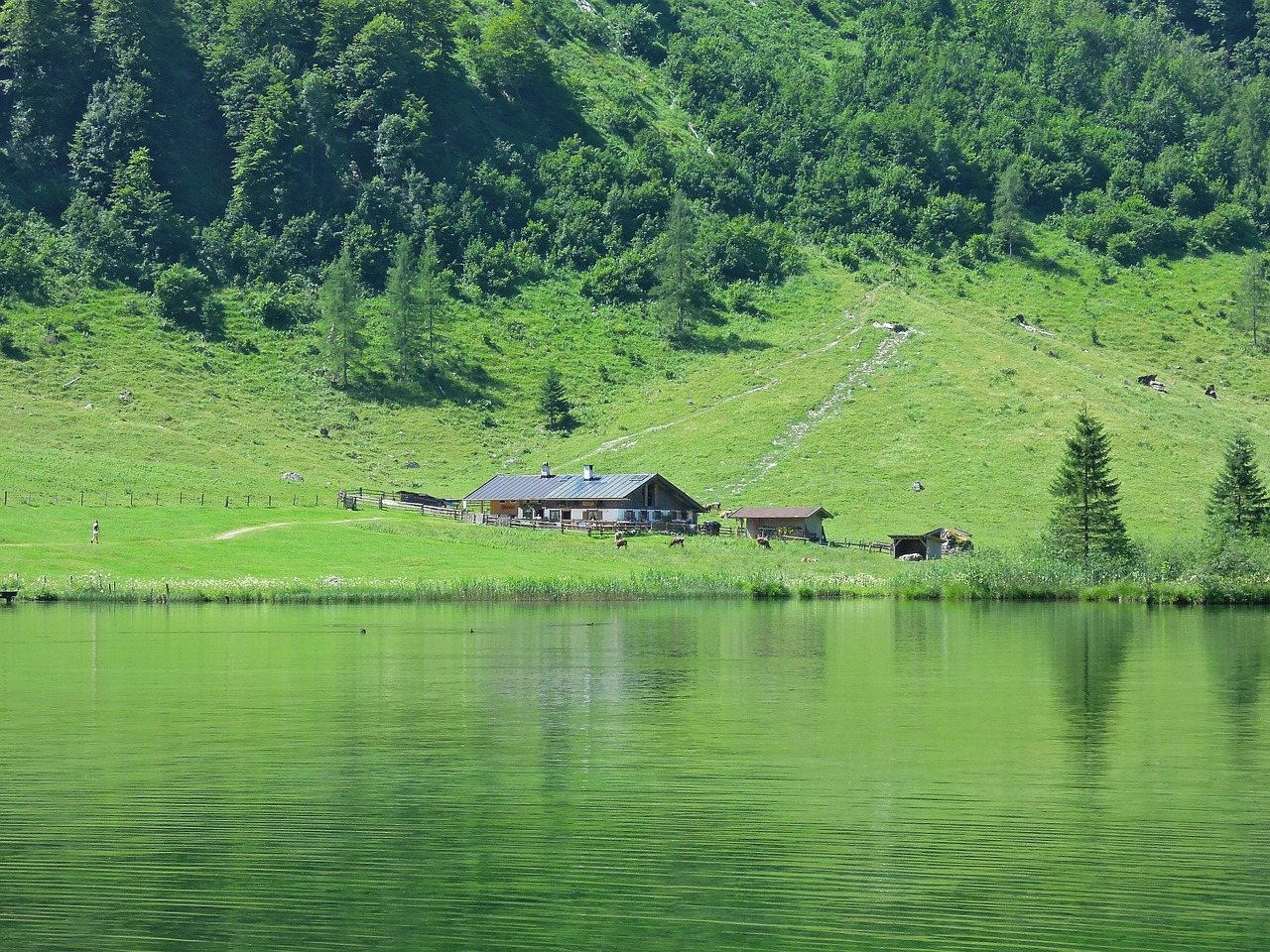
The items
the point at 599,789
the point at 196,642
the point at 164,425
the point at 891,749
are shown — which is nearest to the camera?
the point at 599,789

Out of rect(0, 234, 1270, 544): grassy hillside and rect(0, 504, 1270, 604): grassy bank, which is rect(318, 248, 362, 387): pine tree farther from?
rect(0, 504, 1270, 604): grassy bank

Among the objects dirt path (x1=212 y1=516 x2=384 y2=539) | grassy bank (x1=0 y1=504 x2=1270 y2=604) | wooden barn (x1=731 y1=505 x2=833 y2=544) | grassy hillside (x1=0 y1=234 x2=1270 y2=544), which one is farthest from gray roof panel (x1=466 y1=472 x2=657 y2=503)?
dirt path (x1=212 y1=516 x2=384 y2=539)

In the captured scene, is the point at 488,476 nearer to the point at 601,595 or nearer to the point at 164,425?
the point at 164,425

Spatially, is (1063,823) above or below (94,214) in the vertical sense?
below

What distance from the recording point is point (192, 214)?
7697 inches

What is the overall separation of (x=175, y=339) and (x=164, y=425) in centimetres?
2553

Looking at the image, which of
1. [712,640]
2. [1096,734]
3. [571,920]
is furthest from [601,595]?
[571,920]

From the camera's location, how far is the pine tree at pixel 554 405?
15312 centimetres

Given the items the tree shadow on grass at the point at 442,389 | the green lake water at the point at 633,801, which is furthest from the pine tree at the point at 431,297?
the green lake water at the point at 633,801

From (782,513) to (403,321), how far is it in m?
67.7

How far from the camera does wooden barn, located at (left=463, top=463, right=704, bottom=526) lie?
398 ft

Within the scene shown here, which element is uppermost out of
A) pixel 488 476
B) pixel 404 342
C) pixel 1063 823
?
pixel 404 342

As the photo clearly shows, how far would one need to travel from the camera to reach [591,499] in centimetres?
12181

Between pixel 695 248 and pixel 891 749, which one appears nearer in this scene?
pixel 891 749
